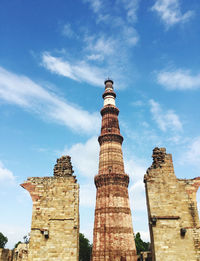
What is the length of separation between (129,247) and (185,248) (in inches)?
456

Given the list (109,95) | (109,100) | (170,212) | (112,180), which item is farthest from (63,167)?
(109,95)

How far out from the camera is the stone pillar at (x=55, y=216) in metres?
10.3

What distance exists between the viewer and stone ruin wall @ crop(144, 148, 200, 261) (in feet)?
32.8

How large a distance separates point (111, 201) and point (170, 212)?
1199cm

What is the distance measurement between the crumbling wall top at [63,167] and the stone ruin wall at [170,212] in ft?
13.4

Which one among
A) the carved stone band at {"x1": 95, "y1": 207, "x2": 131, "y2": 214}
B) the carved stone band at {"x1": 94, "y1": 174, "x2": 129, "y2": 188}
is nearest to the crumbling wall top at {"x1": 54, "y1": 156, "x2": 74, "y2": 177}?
the carved stone band at {"x1": 95, "y1": 207, "x2": 131, "y2": 214}

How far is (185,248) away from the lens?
1003 centimetres

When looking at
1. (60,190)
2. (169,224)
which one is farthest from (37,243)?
(169,224)

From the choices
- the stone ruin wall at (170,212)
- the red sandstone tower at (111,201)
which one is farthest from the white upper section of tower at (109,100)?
the stone ruin wall at (170,212)

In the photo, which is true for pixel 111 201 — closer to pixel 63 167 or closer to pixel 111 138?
pixel 111 138

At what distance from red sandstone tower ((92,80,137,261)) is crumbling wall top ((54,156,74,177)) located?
11.1m

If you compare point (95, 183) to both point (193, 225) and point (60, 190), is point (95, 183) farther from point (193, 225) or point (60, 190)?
point (193, 225)

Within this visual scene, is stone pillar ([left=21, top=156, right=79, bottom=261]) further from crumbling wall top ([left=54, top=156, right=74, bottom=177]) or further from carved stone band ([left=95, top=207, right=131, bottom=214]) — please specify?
carved stone band ([left=95, top=207, right=131, bottom=214])

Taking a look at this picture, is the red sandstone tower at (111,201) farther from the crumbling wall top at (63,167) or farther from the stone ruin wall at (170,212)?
the crumbling wall top at (63,167)
